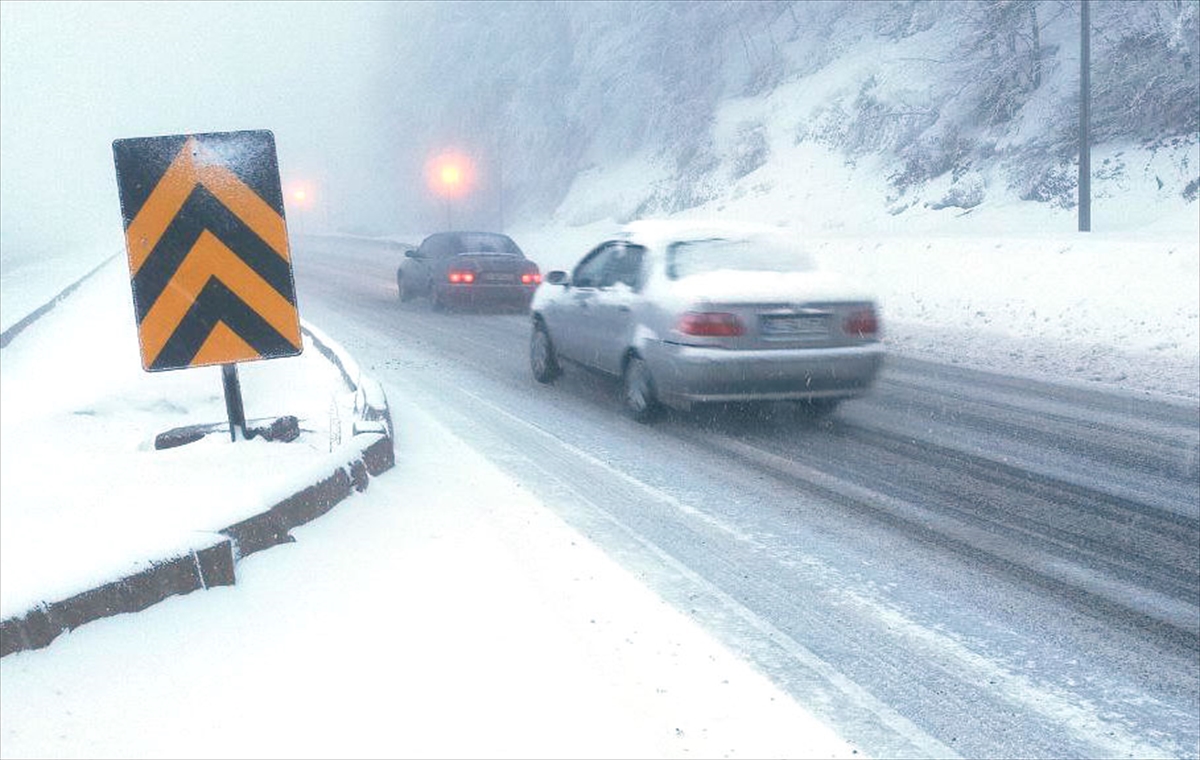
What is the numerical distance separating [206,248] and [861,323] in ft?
16.1

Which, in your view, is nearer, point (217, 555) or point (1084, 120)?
point (217, 555)

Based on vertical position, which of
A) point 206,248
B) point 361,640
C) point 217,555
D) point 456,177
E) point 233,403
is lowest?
point 361,640

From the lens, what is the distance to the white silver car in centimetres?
754

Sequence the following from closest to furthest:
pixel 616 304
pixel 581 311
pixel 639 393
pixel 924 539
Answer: pixel 924 539 → pixel 639 393 → pixel 616 304 → pixel 581 311

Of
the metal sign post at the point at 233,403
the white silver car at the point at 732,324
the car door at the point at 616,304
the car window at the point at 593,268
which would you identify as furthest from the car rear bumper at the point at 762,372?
the metal sign post at the point at 233,403

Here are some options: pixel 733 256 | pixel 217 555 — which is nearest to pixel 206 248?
pixel 217 555

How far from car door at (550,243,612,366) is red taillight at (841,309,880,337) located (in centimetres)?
230

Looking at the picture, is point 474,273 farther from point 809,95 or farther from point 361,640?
point 809,95

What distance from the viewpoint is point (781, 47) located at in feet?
143

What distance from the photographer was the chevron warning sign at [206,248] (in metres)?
4.78

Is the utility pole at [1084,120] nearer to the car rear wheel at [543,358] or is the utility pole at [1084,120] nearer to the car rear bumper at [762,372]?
the car rear wheel at [543,358]

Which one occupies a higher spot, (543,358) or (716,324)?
(716,324)

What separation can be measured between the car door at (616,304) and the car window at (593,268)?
65 millimetres

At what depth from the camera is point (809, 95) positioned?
3794 centimetres
